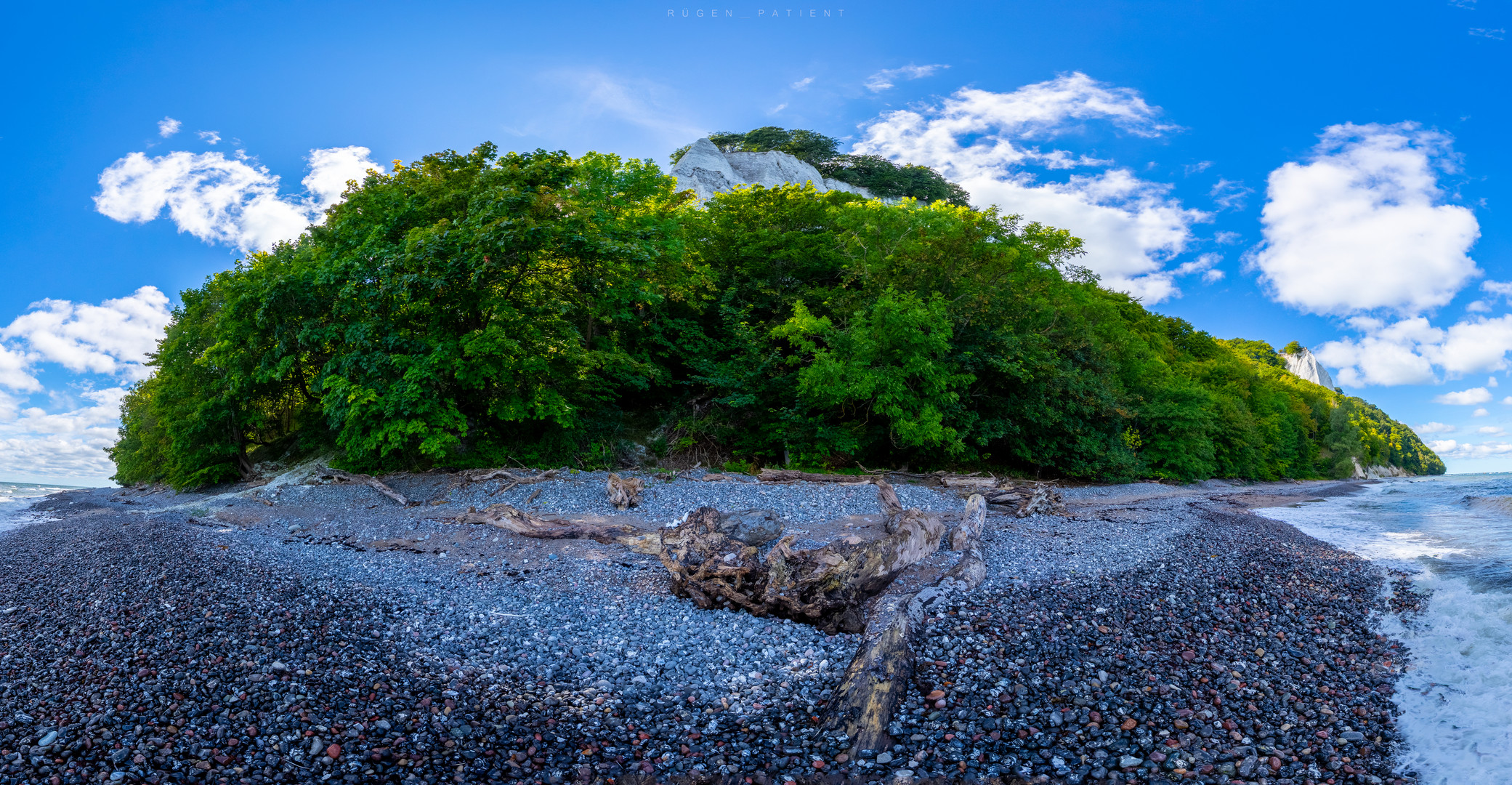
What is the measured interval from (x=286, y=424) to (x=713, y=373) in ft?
63.0

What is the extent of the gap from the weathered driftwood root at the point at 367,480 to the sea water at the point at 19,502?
6.49m

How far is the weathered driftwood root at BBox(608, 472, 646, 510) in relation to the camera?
13.5 m

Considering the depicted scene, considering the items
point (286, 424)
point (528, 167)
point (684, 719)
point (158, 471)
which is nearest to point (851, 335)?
point (528, 167)

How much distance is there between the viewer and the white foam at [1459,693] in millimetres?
4289

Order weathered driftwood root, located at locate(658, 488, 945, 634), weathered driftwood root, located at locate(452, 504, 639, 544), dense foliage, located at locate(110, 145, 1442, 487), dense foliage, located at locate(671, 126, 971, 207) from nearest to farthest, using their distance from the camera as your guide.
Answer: weathered driftwood root, located at locate(658, 488, 945, 634)
weathered driftwood root, located at locate(452, 504, 639, 544)
dense foliage, located at locate(110, 145, 1442, 487)
dense foliage, located at locate(671, 126, 971, 207)

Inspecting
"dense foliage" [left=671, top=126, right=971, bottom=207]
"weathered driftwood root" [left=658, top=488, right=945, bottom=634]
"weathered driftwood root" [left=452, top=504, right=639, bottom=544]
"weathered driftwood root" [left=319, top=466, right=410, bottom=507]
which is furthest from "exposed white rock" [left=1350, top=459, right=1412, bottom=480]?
"weathered driftwood root" [left=319, top=466, right=410, bottom=507]

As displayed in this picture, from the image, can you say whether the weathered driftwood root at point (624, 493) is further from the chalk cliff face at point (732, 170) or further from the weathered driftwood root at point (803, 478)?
the chalk cliff face at point (732, 170)

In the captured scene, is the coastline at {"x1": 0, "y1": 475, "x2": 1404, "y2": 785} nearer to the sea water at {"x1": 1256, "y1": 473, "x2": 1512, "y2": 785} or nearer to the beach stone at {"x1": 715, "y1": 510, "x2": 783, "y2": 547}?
the sea water at {"x1": 1256, "y1": 473, "x2": 1512, "y2": 785}

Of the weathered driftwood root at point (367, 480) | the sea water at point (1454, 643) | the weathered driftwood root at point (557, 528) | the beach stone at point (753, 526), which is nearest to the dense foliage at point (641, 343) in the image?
the weathered driftwood root at point (367, 480)

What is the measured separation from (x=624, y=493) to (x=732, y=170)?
42.5m

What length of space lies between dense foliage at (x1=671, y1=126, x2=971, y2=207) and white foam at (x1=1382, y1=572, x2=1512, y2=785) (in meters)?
56.9

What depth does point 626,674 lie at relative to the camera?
5598 mm

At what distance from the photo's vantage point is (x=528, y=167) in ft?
57.5

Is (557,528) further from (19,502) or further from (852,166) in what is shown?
(852,166)
